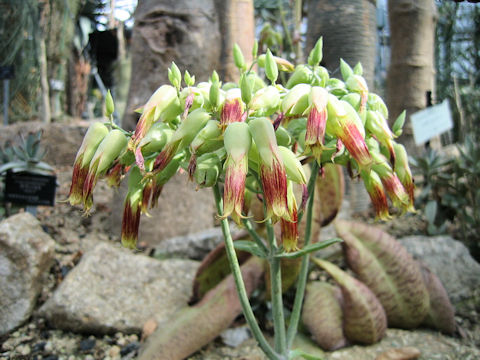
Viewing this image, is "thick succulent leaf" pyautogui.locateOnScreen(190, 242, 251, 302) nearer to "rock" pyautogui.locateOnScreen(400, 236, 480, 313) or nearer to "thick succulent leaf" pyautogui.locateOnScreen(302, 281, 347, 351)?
"thick succulent leaf" pyautogui.locateOnScreen(302, 281, 347, 351)

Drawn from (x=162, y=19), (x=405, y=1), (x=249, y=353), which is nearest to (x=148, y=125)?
(x=249, y=353)

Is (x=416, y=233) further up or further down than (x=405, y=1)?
further down

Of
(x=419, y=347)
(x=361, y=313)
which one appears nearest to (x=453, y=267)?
(x=419, y=347)

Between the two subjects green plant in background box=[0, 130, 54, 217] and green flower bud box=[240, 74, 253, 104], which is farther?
green plant in background box=[0, 130, 54, 217]

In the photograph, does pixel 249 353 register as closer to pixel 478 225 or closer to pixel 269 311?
pixel 269 311

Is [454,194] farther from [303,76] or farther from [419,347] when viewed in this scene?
[303,76]

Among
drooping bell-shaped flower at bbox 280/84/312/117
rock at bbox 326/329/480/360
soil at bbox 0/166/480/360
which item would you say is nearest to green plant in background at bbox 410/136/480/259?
soil at bbox 0/166/480/360
